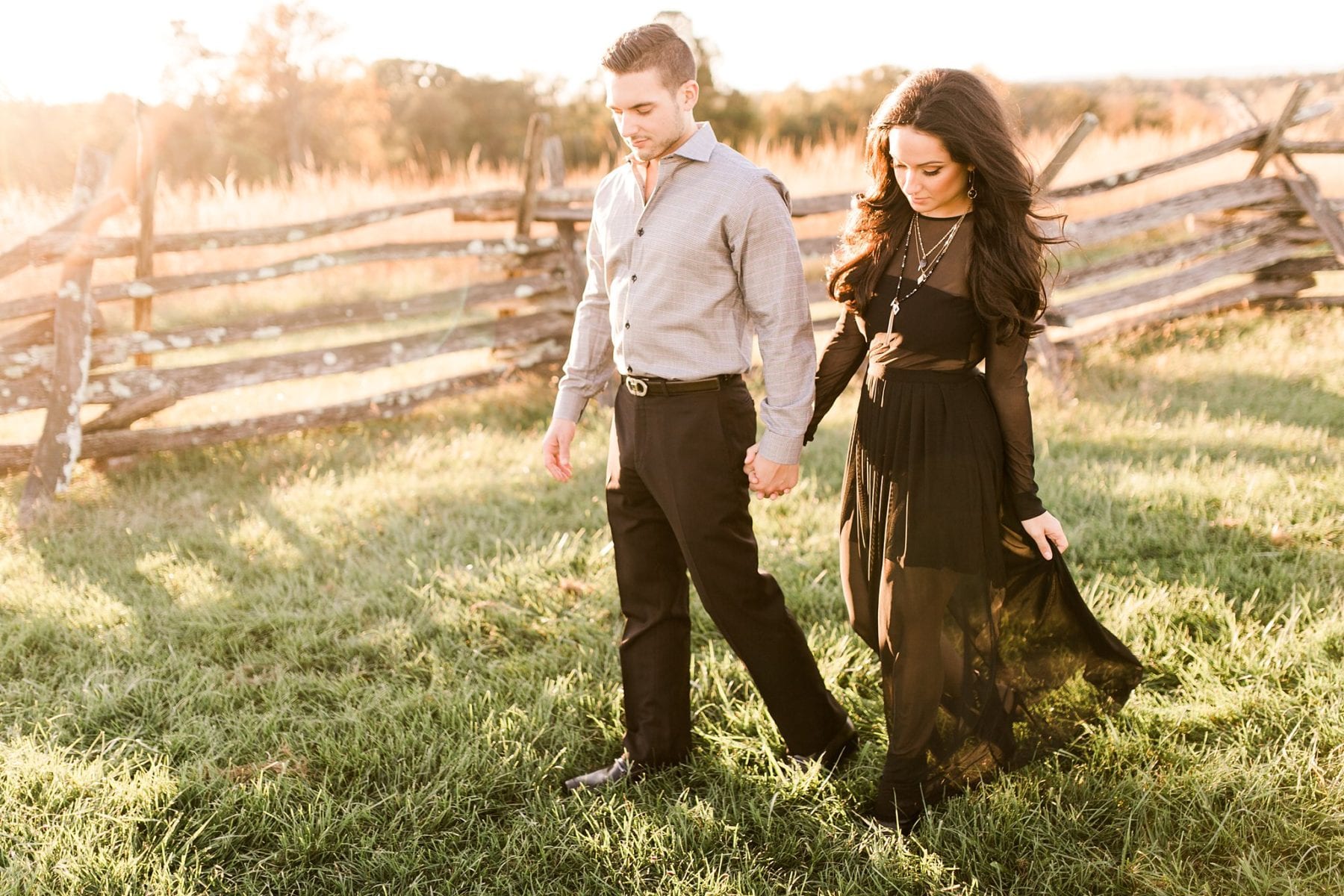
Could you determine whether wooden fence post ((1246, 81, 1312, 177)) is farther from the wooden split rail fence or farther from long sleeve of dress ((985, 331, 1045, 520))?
long sleeve of dress ((985, 331, 1045, 520))

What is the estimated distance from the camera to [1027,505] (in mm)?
2379

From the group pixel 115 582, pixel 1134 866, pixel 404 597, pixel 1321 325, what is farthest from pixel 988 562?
pixel 1321 325

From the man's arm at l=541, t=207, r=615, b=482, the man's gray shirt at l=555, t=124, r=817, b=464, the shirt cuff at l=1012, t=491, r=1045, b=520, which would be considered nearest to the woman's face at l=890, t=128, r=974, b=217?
the man's gray shirt at l=555, t=124, r=817, b=464

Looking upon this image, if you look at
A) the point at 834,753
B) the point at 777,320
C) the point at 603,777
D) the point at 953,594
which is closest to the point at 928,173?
the point at 777,320

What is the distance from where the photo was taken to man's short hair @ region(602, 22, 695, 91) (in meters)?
2.15

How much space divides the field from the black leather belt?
1.22 m

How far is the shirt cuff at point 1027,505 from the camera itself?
7.79 ft

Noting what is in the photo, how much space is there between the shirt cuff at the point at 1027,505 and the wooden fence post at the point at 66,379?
5.09 m

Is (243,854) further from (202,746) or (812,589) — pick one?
(812,589)

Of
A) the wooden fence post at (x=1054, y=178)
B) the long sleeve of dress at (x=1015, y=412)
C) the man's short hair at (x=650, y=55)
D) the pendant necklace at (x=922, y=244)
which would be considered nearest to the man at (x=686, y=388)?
the man's short hair at (x=650, y=55)

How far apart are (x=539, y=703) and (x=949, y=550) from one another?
1.52 m

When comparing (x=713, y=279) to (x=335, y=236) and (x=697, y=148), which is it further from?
(x=335, y=236)

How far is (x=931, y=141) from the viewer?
2113 millimetres

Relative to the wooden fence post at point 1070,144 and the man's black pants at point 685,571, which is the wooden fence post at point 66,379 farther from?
the wooden fence post at point 1070,144
